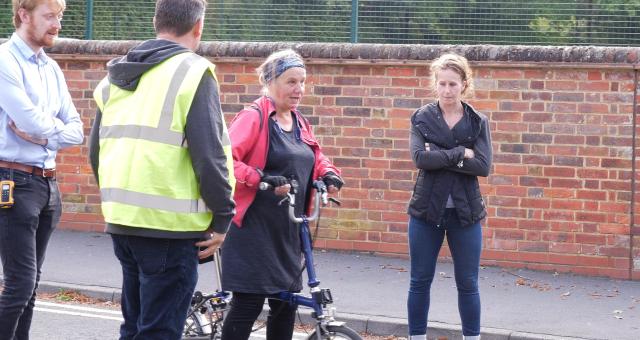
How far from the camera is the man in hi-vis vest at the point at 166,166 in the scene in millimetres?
4301

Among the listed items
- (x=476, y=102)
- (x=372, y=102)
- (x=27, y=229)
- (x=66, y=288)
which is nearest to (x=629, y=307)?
(x=476, y=102)

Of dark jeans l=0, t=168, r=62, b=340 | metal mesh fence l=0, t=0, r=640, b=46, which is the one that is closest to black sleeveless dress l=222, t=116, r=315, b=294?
dark jeans l=0, t=168, r=62, b=340

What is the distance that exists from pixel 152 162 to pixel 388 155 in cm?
624

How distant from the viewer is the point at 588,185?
9781 millimetres

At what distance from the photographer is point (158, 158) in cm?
430

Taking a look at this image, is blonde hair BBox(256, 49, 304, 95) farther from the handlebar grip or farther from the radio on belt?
the radio on belt

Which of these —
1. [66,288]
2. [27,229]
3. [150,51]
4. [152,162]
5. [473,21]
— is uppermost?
[473,21]

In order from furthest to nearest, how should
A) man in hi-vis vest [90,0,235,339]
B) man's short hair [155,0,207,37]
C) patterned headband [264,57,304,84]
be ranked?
patterned headband [264,57,304,84] < man's short hair [155,0,207,37] < man in hi-vis vest [90,0,235,339]

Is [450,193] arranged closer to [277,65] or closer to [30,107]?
[277,65]

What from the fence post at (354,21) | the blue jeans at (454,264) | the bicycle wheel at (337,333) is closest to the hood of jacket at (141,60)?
the bicycle wheel at (337,333)

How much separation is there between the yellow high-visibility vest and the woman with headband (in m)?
1.04

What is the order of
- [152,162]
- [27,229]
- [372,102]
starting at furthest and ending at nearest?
[372,102], [27,229], [152,162]

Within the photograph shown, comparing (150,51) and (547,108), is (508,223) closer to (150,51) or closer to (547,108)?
(547,108)

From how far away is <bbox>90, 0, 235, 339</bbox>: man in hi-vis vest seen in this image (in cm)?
430
